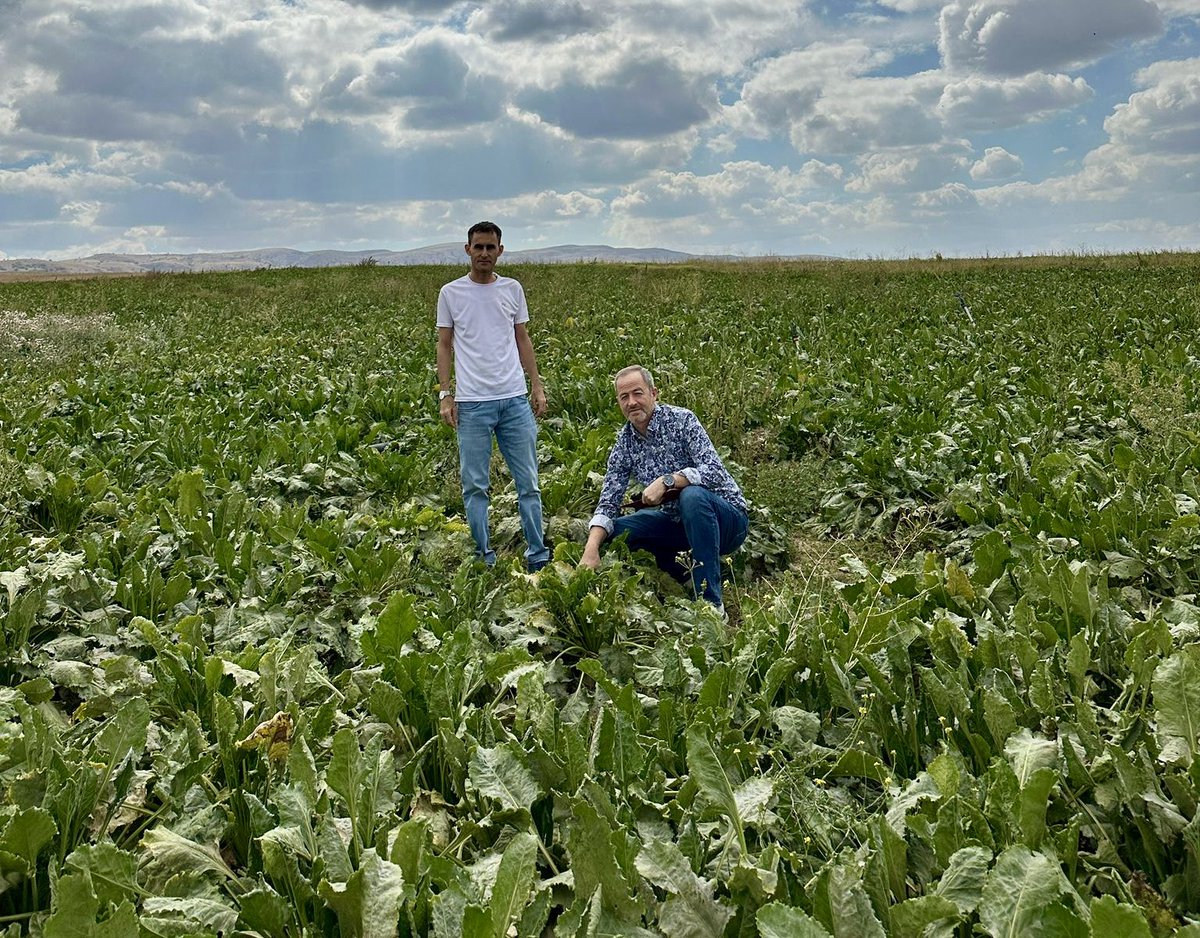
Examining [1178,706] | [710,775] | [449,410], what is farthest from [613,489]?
[1178,706]

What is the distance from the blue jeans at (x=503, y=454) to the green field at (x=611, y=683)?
1.05 feet

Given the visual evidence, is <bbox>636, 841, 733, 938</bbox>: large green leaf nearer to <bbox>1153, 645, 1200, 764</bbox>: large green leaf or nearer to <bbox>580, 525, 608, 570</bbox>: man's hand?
<bbox>1153, 645, 1200, 764</bbox>: large green leaf

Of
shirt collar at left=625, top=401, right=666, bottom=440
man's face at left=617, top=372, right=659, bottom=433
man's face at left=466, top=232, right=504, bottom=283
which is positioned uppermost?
man's face at left=466, top=232, right=504, bottom=283

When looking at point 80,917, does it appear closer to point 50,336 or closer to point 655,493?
point 655,493

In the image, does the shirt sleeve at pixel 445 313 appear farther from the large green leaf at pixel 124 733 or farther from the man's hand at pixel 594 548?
the large green leaf at pixel 124 733

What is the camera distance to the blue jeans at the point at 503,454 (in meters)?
5.54

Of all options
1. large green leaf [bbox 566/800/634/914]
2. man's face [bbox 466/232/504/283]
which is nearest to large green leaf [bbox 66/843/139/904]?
large green leaf [bbox 566/800/634/914]

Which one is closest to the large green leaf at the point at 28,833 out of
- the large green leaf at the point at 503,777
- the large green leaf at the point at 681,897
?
the large green leaf at the point at 503,777

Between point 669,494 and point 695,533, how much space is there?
0.28 meters

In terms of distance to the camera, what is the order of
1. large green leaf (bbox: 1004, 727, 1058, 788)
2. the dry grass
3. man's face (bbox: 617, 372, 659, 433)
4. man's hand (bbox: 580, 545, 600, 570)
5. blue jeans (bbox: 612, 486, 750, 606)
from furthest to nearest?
the dry grass < man's face (bbox: 617, 372, 659, 433) < blue jeans (bbox: 612, 486, 750, 606) < man's hand (bbox: 580, 545, 600, 570) < large green leaf (bbox: 1004, 727, 1058, 788)

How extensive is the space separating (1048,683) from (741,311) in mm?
14778

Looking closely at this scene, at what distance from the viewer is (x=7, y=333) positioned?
1496cm

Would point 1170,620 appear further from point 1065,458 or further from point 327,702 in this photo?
point 327,702

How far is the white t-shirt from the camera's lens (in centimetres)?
546
